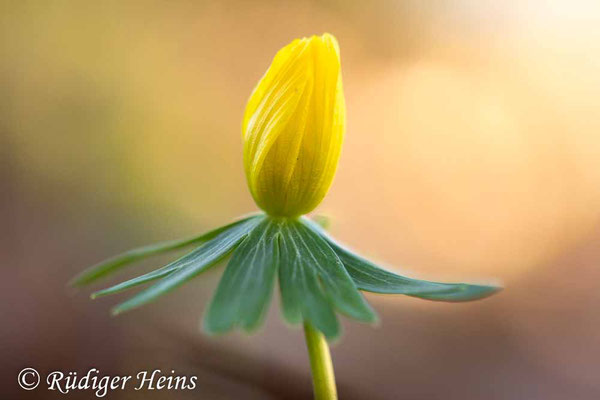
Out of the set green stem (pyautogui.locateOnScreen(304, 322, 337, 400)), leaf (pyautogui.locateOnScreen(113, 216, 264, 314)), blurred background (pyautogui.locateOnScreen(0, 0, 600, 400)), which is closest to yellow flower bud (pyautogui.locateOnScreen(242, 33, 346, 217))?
leaf (pyautogui.locateOnScreen(113, 216, 264, 314))

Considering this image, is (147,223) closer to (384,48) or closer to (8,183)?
(8,183)

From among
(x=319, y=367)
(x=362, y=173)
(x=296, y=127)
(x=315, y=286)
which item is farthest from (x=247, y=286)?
(x=362, y=173)

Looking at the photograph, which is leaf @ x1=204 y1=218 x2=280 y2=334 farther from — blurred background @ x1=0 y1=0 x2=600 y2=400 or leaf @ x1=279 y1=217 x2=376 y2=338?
blurred background @ x1=0 y1=0 x2=600 y2=400

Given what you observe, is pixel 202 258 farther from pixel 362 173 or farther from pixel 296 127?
pixel 362 173

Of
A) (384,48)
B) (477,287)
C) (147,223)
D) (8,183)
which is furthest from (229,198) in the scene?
(477,287)

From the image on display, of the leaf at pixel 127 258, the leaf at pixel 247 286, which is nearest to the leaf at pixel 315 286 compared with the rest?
the leaf at pixel 247 286

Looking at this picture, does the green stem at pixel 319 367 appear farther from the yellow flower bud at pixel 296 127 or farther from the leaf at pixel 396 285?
the yellow flower bud at pixel 296 127
